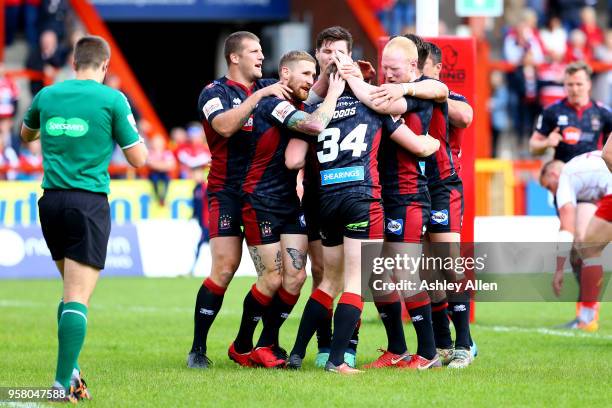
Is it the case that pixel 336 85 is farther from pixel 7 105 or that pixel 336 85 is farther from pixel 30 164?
pixel 7 105

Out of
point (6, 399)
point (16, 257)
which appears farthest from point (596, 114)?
point (16, 257)

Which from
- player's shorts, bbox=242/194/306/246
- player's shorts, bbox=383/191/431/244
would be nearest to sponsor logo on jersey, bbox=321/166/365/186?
player's shorts, bbox=383/191/431/244

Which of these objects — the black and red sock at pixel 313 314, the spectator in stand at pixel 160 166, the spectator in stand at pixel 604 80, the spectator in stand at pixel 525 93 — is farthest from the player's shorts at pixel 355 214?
the spectator in stand at pixel 604 80

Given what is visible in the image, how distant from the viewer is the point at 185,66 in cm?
3053

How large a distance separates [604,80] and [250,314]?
55.9ft

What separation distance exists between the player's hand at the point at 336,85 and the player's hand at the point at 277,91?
296mm

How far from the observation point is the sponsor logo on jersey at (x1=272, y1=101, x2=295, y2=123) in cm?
824

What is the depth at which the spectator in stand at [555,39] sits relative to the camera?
2370 cm

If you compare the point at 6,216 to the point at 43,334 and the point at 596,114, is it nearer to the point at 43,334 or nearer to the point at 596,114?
the point at 43,334

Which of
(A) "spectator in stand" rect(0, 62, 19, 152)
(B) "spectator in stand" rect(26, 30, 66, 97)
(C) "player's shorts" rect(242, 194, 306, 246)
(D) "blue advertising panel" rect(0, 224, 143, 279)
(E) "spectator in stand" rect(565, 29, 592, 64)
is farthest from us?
(E) "spectator in stand" rect(565, 29, 592, 64)

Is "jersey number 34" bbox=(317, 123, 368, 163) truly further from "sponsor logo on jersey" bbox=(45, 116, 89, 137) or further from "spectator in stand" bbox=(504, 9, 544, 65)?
"spectator in stand" bbox=(504, 9, 544, 65)

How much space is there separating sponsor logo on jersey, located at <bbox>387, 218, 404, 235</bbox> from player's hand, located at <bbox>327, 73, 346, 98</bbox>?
98 centimetres

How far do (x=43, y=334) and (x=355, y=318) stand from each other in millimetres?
4355

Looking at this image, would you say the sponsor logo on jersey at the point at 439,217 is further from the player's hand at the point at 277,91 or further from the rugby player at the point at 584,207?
the rugby player at the point at 584,207
